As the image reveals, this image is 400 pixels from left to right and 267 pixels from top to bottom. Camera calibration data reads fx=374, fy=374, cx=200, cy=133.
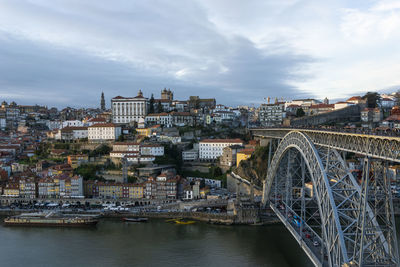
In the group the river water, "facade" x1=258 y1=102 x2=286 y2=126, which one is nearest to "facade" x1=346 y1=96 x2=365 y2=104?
"facade" x1=258 y1=102 x2=286 y2=126

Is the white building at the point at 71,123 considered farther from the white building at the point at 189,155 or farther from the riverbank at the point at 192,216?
the riverbank at the point at 192,216

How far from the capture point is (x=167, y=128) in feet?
121

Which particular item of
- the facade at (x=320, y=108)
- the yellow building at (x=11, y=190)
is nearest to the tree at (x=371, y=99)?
the facade at (x=320, y=108)

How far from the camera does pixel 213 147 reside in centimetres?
3259

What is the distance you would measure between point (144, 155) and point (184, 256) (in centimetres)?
1625

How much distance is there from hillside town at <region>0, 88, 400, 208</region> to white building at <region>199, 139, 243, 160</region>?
0.28 ft

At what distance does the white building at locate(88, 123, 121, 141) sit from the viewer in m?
36.2

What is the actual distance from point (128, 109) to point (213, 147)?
14.2m

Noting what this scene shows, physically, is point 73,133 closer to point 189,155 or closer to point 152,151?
point 152,151

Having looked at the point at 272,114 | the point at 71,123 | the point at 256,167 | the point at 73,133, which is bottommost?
the point at 256,167

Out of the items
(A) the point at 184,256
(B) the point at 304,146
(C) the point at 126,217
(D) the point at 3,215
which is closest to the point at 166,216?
(C) the point at 126,217

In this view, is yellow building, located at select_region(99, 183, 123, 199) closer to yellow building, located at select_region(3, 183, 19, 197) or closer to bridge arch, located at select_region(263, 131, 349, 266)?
yellow building, located at select_region(3, 183, 19, 197)

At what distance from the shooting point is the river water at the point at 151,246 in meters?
14.6

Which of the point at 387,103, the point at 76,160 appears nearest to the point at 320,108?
the point at 387,103
